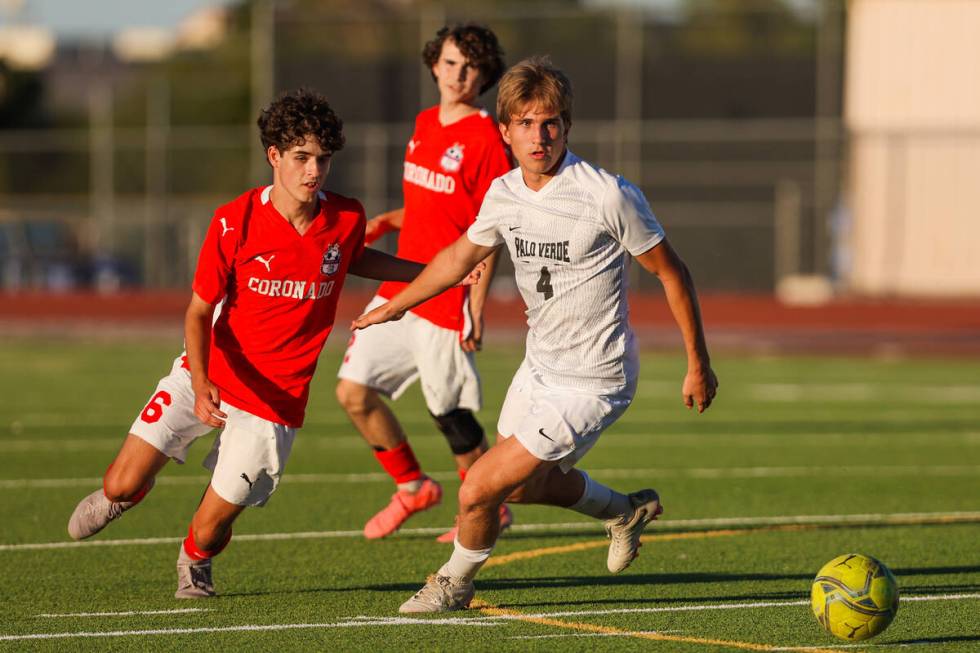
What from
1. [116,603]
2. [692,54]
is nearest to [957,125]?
[692,54]

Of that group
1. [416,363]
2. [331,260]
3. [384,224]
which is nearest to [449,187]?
[384,224]

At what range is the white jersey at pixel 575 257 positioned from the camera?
6.20 m

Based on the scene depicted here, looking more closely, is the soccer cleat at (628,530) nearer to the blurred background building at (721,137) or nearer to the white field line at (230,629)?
the white field line at (230,629)

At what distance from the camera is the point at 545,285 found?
20.9 ft

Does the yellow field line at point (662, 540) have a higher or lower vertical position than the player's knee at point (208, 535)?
lower

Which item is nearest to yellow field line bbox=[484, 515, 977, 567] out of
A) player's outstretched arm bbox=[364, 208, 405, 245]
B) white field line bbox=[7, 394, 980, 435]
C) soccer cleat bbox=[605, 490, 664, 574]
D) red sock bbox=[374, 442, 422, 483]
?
red sock bbox=[374, 442, 422, 483]

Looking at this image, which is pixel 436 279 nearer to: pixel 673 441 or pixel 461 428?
pixel 461 428

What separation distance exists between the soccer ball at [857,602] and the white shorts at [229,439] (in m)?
2.22

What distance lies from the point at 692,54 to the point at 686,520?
97.0ft

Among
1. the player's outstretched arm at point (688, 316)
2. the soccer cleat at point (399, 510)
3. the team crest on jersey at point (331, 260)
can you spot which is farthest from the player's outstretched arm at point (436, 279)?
the soccer cleat at point (399, 510)

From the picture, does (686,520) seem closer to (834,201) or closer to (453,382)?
(453,382)

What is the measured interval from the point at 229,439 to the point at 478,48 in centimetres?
256

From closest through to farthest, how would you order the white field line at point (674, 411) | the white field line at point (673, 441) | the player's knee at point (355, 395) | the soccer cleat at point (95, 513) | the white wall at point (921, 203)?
1. the soccer cleat at point (95, 513)
2. the player's knee at point (355, 395)
3. the white field line at point (673, 441)
4. the white field line at point (674, 411)
5. the white wall at point (921, 203)

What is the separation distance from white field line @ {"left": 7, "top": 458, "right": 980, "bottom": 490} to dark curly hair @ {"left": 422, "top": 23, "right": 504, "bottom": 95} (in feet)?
10.8
